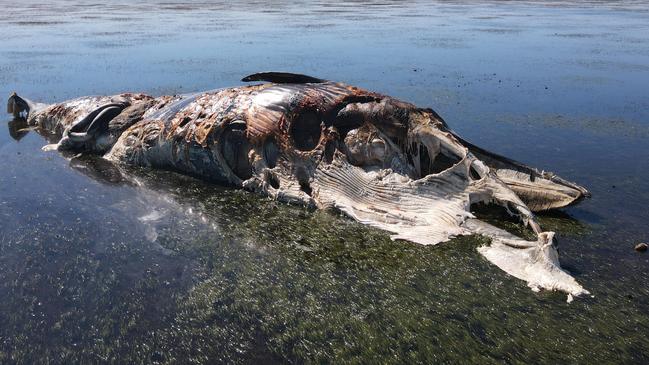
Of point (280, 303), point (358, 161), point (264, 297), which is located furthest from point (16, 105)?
point (280, 303)

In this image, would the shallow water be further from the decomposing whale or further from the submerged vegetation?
the decomposing whale

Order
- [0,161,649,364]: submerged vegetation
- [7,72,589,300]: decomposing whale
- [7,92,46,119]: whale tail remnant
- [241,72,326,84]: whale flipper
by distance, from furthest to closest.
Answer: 1. [7,92,46,119]: whale tail remnant
2. [241,72,326,84]: whale flipper
3. [7,72,589,300]: decomposing whale
4. [0,161,649,364]: submerged vegetation

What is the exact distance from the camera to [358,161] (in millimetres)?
7730

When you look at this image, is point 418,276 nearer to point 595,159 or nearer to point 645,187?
point 645,187

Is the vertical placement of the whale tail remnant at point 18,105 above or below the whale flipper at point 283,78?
below

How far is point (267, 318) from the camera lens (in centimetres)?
516

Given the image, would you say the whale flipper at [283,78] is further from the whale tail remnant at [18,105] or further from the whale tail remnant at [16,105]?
the whale tail remnant at [16,105]

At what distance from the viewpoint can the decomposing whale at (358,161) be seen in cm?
670

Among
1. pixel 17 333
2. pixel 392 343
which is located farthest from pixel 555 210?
pixel 17 333

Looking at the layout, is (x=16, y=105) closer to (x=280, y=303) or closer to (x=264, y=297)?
(x=264, y=297)

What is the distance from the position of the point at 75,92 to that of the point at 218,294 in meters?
11.1

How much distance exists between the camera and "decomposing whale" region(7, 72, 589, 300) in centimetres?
670

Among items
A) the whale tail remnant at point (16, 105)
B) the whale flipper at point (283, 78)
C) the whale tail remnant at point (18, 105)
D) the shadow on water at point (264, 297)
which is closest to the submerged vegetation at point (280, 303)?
the shadow on water at point (264, 297)

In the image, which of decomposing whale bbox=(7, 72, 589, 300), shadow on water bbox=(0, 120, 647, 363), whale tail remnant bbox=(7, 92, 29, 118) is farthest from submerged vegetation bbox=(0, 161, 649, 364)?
whale tail remnant bbox=(7, 92, 29, 118)
